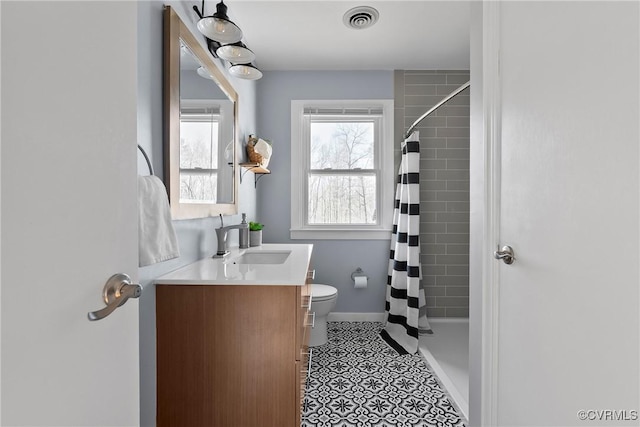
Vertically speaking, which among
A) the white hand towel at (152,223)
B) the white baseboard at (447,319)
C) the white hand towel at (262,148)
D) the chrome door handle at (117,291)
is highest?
the white hand towel at (262,148)

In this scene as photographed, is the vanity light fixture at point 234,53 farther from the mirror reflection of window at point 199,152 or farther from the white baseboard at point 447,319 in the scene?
the white baseboard at point 447,319

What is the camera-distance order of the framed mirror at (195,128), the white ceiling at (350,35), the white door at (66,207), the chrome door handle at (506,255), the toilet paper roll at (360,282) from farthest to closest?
the toilet paper roll at (360,282)
the white ceiling at (350,35)
the framed mirror at (195,128)
the chrome door handle at (506,255)
the white door at (66,207)

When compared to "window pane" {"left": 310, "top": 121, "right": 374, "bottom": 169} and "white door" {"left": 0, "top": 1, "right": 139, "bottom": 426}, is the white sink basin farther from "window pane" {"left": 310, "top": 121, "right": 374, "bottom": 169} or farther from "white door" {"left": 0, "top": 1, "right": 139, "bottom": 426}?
"white door" {"left": 0, "top": 1, "right": 139, "bottom": 426}

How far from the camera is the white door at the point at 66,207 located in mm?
423

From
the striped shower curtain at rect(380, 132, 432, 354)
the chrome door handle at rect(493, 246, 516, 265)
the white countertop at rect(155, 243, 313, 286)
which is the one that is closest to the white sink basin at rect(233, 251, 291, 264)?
the white countertop at rect(155, 243, 313, 286)

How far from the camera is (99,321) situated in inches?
23.1

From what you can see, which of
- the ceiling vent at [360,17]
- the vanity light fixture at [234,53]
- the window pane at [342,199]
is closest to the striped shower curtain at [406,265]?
the window pane at [342,199]

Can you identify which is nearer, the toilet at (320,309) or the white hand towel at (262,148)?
the toilet at (320,309)

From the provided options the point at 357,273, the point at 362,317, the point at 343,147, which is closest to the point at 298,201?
the point at 343,147

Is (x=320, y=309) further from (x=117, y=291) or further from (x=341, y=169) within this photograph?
(x=117, y=291)

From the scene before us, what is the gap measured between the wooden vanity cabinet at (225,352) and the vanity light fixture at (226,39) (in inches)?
43.4

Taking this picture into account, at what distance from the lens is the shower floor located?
6.46ft

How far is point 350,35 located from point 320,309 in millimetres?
2090

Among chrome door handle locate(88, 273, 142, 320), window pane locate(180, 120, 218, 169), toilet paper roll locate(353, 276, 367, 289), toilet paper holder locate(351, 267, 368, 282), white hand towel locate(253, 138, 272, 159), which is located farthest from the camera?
toilet paper holder locate(351, 267, 368, 282)
